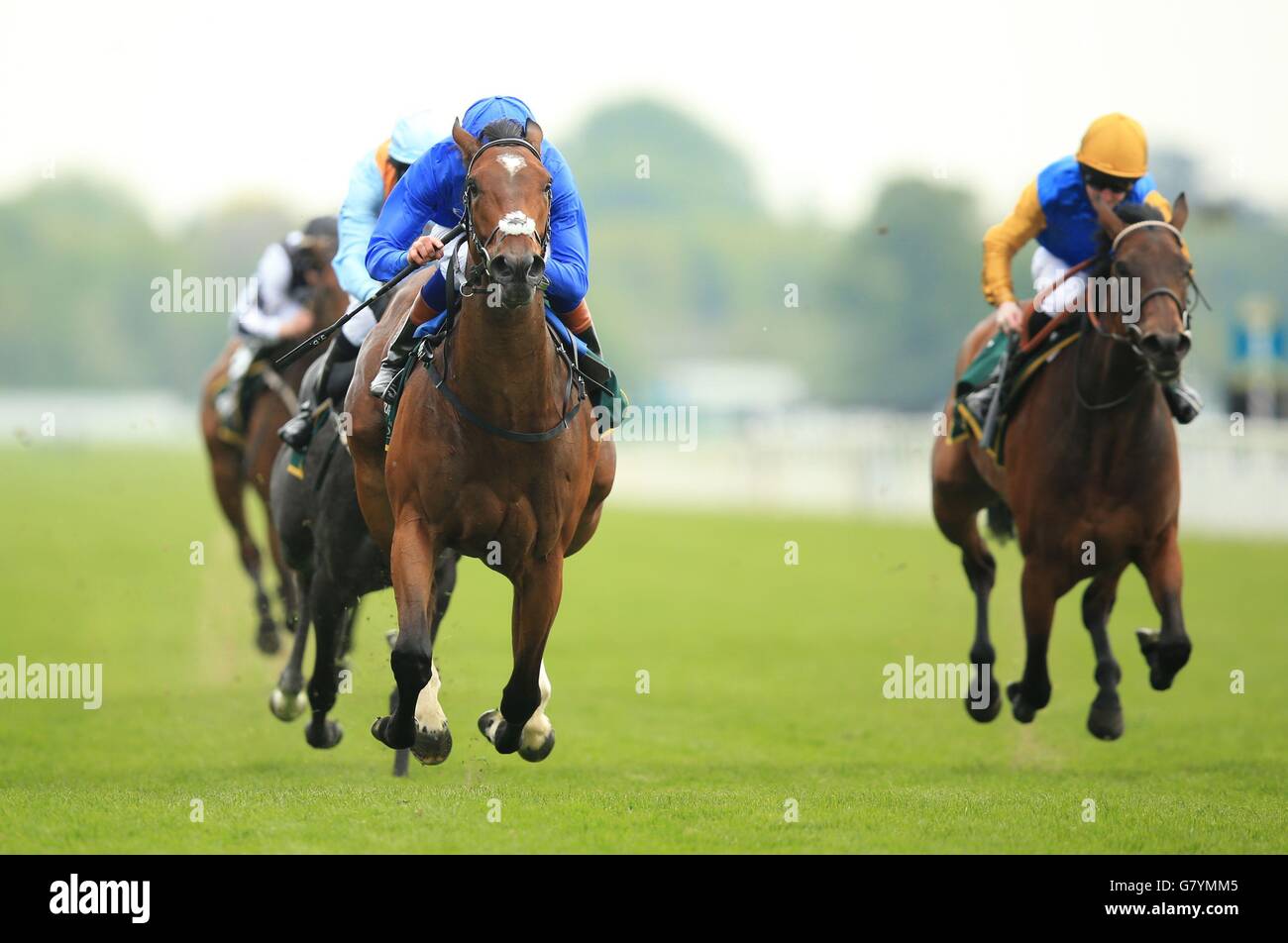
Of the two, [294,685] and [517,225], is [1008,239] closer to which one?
[517,225]

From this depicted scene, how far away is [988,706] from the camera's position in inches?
369

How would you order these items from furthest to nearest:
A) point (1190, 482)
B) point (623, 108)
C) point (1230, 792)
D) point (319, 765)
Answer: point (623, 108) < point (1190, 482) < point (319, 765) < point (1230, 792)

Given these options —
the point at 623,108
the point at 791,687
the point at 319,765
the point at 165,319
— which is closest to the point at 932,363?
the point at 165,319

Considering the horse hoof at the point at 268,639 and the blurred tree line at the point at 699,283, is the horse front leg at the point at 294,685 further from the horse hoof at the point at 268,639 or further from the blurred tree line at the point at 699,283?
the blurred tree line at the point at 699,283

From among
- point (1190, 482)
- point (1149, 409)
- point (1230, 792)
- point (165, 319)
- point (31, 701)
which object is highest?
point (165, 319)

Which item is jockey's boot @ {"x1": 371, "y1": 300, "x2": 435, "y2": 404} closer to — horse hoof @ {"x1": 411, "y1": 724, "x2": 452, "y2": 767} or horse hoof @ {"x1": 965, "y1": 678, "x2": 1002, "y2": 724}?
horse hoof @ {"x1": 411, "y1": 724, "x2": 452, "y2": 767}

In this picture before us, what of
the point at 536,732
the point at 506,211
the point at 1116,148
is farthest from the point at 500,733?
the point at 1116,148

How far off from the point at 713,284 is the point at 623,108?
227 feet

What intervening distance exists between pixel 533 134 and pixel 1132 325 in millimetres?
2718

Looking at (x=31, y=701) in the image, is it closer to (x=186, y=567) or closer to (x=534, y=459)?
(x=534, y=459)

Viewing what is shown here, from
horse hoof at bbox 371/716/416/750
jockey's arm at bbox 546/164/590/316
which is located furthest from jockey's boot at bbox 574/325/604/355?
horse hoof at bbox 371/716/416/750

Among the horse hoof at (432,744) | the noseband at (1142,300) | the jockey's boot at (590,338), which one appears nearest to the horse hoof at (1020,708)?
the noseband at (1142,300)

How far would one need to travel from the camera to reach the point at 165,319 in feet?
273

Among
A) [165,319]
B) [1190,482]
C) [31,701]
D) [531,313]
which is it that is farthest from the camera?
[165,319]
